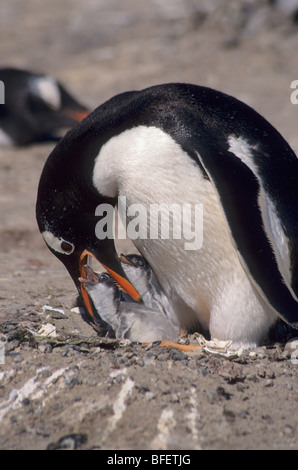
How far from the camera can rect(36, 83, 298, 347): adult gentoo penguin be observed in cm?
267

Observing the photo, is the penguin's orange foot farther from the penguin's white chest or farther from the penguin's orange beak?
the penguin's orange beak

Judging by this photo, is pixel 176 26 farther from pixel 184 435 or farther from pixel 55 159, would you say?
pixel 184 435

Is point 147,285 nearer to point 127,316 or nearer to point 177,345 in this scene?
point 127,316

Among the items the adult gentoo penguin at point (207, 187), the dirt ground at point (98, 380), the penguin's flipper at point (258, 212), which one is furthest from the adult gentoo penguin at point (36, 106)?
the penguin's flipper at point (258, 212)

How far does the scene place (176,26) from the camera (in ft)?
32.9

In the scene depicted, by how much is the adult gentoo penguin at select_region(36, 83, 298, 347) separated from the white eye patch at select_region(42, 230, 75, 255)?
5.2 inches

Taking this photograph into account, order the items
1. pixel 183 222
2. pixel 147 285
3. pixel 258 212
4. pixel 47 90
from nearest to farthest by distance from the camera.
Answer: pixel 258 212
pixel 183 222
pixel 147 285
pixel 47 90

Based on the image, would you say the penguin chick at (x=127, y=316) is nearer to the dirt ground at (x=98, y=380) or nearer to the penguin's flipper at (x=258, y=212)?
the dirt ground at (x=98, y=380)

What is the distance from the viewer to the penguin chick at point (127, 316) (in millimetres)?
2967

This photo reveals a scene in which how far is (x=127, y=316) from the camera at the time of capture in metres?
2.98

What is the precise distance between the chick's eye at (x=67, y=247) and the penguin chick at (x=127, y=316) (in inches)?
6.1

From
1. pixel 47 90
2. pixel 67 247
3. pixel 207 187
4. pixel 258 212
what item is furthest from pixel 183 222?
pixel 47 90

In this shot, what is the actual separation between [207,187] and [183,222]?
18 cm

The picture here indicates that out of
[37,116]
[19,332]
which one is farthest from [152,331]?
[37,116]
